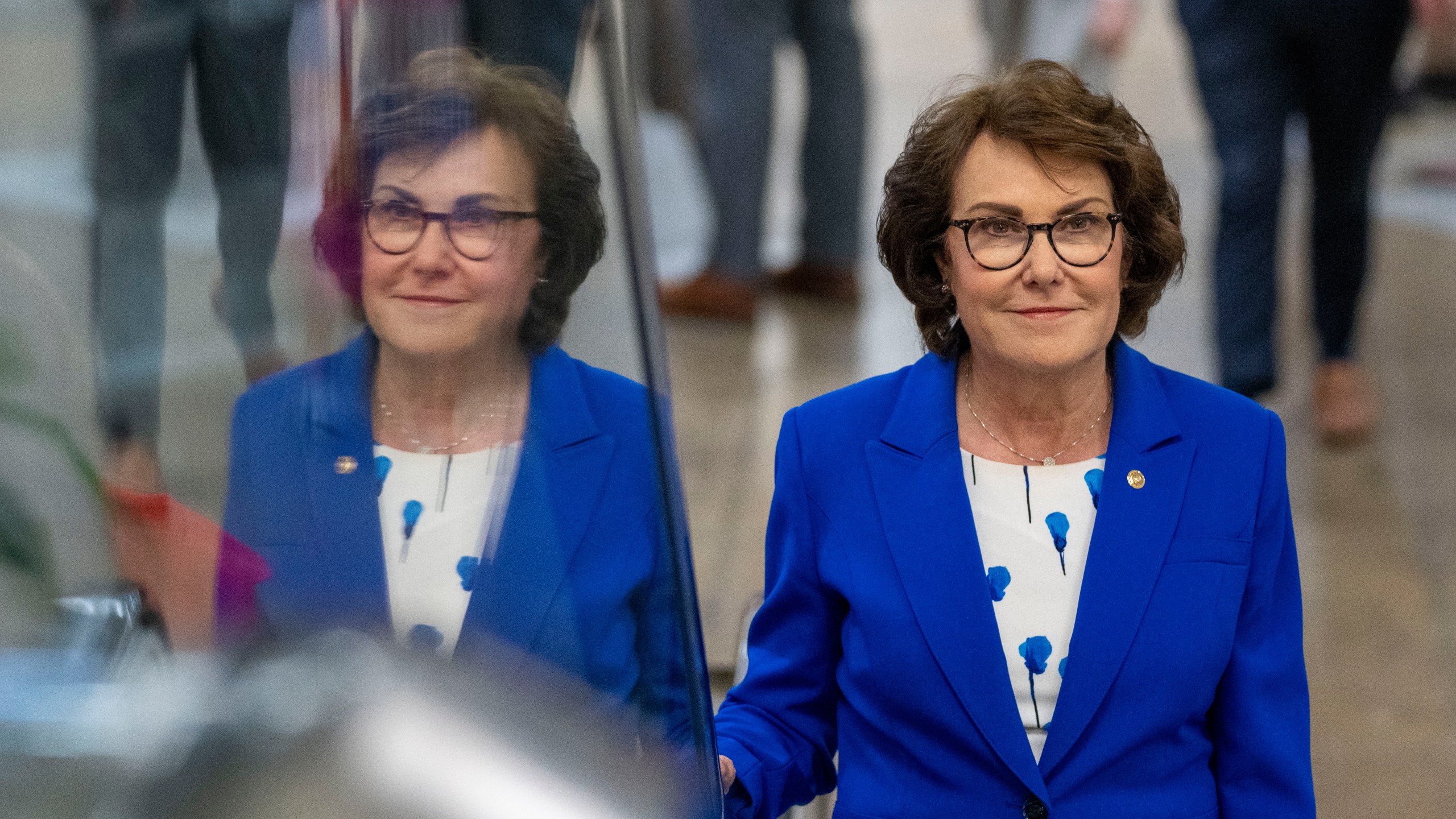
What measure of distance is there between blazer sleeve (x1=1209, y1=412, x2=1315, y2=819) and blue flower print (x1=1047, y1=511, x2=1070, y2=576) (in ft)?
0.45

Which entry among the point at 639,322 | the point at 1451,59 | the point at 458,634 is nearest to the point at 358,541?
the point at 458,634

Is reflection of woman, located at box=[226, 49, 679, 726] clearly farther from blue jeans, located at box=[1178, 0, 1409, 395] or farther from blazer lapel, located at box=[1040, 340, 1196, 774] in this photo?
blue jeans, located at box=[1178, 0, 1409, 395]

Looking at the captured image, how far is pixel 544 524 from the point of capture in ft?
2.51

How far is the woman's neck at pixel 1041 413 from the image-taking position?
1224 mm

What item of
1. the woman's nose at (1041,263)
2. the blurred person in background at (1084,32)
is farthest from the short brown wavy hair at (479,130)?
the blurred person in background at (1084,32)

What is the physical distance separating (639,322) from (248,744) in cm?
26

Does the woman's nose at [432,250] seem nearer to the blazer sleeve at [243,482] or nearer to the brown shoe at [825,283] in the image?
the blazer sleeve at [243,482]

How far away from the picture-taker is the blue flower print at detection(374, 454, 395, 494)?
74 cm

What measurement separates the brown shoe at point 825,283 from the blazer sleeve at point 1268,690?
10.6 ft

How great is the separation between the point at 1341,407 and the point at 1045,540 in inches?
102

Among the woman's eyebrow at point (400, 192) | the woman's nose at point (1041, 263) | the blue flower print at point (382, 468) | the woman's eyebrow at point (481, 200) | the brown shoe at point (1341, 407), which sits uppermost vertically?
the woman's eyebrow at point (400, 192)

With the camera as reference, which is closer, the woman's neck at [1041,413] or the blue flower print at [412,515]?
the blue flower print at [412,515]

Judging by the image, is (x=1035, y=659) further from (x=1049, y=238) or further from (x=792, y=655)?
(x=1049, y=238)

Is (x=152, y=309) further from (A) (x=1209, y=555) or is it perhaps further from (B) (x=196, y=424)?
(A) (x=1209, y=555)
